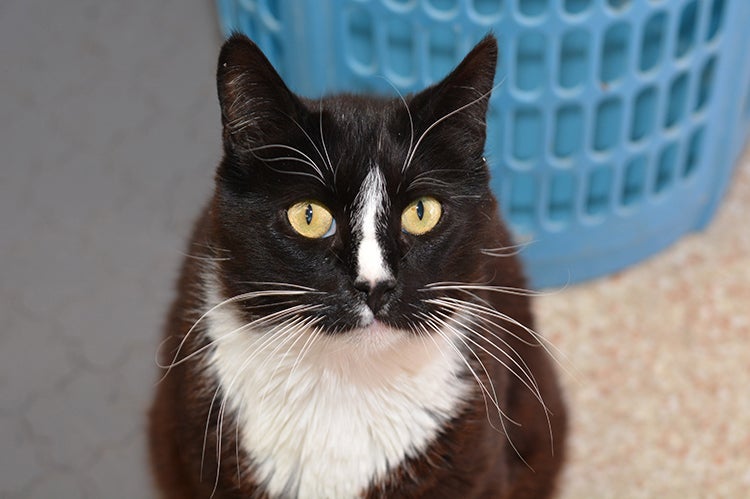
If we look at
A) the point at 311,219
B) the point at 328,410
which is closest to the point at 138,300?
the point at 328,410

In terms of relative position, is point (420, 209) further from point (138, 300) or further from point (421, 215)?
point (138, 300)

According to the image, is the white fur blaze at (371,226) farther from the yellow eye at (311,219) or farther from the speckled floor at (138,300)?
the speckled floor at (138,300)

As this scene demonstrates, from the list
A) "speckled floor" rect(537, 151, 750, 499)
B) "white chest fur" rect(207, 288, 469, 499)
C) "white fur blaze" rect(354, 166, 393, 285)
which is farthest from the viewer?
"speckled floor" rect(537, 151, 750, 499)

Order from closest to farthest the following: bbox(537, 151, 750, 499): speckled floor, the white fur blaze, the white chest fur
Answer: the white fur blaze → the white chest fur → bbox(537, 151, 750, 499): speckled floor

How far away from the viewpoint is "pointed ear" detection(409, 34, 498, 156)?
3.28ft

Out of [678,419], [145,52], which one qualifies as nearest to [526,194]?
[678,419]

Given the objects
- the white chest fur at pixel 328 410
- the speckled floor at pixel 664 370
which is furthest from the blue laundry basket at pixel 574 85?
the white chest fur at pixel 328 410

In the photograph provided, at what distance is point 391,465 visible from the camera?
110cm

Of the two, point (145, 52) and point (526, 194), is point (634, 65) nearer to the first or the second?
point (526, 194)

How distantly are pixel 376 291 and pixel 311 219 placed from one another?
10 cm

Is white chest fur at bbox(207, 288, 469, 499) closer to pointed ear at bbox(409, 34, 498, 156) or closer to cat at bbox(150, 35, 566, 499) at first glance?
cat at bbox(150, 35, 566, 499)

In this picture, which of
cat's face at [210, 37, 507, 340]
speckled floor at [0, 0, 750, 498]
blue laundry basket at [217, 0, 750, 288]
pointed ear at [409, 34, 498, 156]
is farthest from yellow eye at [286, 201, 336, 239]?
speckled floor at [0, 0, 750, 498]

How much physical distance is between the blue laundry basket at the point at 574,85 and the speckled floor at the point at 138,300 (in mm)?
135

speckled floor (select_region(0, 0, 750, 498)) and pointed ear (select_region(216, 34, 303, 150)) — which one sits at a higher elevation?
pointed ear (select_region(216, 34, 303, 150))
